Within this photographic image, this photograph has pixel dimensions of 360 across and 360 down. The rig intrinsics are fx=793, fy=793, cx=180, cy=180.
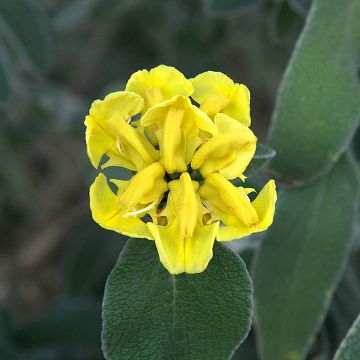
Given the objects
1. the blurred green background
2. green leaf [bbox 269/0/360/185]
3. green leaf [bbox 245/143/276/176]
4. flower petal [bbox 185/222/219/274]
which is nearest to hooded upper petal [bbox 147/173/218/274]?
flower petal [bbox 185/222/219/274]

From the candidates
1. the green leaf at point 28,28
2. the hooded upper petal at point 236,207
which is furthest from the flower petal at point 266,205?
the green leaf at point 28,28

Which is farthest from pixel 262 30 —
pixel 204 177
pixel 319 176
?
pixel 204 177

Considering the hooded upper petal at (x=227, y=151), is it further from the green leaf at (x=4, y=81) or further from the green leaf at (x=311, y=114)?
the green leaf at (x=4, y=81)

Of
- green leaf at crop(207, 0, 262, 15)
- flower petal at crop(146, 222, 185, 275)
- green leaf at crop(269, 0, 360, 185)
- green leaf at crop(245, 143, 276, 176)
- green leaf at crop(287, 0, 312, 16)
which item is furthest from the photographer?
green leaf at crop(207, 0, 262, 15)

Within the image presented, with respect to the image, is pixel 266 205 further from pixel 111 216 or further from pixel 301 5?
pixel 301 5

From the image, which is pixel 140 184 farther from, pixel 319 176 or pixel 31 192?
pixel 31 192

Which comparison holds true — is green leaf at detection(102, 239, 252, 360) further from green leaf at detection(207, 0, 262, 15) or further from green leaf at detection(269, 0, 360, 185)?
green leaf at detection(207, 0, 262, 15)
